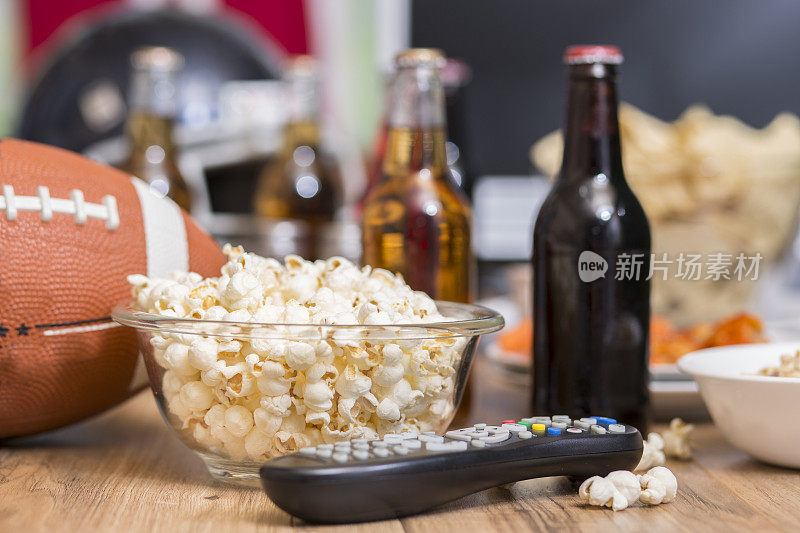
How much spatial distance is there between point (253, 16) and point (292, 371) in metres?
2.99

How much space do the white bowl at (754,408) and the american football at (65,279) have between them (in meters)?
0.55

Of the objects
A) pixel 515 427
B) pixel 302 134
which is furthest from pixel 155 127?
pixel 515 427

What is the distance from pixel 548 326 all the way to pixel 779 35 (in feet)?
8.80

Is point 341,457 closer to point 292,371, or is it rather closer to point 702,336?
point 292,371

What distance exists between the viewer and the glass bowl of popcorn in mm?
758

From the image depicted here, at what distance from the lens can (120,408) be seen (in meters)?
1.20

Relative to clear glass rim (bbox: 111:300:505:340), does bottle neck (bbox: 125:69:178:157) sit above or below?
above

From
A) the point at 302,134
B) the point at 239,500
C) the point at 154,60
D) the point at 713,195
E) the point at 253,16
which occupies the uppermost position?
the point at 253,16

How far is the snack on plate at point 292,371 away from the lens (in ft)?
2.49

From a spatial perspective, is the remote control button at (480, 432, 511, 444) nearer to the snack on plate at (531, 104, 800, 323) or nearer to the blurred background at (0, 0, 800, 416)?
the blurred background at (0, 0, 800, 416)

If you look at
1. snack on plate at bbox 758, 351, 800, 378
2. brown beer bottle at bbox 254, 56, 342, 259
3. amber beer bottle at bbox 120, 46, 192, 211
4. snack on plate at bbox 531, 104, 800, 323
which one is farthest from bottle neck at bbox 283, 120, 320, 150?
snack on plate at bbox 758, 351, 800, 378

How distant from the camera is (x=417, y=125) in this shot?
110 cm

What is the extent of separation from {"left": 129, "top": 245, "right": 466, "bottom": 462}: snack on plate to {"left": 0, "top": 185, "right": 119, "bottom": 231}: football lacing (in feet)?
0.56

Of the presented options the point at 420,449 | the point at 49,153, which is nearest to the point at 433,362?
the point at 420,449
